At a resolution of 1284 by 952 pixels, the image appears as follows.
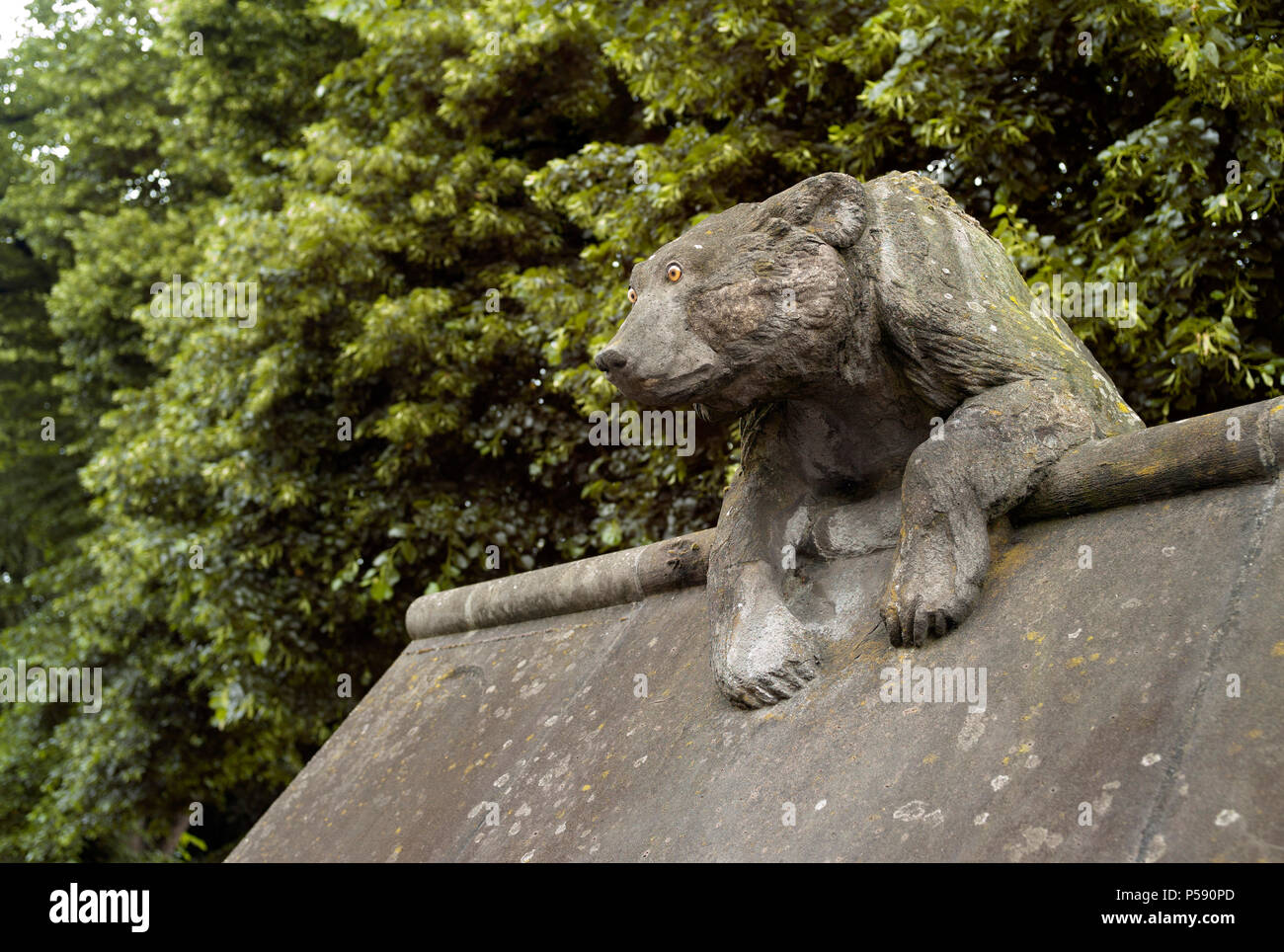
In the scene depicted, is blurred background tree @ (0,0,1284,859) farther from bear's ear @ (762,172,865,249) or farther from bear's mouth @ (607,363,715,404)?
bear's mouth @ (607,363,715,404)

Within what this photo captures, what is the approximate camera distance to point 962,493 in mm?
2318

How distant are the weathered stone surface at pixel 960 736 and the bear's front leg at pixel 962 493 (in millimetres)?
69

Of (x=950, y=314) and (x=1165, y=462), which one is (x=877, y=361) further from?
(x=1165, y=462)

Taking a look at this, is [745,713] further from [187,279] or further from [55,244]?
[55,244]

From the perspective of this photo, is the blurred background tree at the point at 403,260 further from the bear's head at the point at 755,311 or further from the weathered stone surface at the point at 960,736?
the weathered stone surface at the point at 960,736

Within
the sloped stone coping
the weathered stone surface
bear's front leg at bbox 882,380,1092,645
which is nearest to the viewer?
the weathered stone surface

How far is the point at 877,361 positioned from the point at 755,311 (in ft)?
1.08

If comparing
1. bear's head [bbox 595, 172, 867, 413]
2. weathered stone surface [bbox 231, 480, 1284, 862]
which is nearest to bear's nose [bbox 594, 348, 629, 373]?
bear's head [bbox 595, 172, 867, 413]

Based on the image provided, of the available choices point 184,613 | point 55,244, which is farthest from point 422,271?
point 55,244

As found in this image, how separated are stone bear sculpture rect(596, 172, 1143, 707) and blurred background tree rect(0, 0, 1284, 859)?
2.95 meters

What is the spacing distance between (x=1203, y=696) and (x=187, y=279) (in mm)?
11350

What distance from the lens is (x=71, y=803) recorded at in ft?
33.4

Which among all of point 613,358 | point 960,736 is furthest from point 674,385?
point 960,736

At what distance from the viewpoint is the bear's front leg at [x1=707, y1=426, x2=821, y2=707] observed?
2.52m
